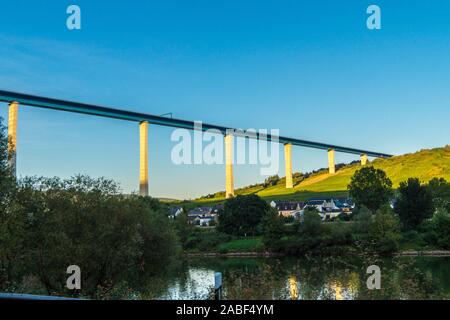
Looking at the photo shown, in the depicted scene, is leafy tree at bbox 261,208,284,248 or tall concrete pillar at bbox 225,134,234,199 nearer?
leafy tree at bbox 261,208,284,248

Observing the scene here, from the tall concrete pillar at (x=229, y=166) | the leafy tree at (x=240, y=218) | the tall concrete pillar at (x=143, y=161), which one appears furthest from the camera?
the tall concrete pillar at (x=229, y=166)

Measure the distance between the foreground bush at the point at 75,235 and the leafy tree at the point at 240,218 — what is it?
50371 mm

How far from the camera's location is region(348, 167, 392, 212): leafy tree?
273 feet

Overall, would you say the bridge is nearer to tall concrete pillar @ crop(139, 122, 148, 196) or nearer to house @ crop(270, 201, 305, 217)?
tall concrete pillar @ crop(139, 122, 148, 196)

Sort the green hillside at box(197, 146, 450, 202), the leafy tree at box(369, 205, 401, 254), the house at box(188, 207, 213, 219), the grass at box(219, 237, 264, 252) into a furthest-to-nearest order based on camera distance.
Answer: the green hillside at box(197, 146, 450, 202) < the house at box(188, 207, 213, 219) < the grass at box(219, 237, 264, 252) < the leafy tree at box(369, 205, 401, 254)

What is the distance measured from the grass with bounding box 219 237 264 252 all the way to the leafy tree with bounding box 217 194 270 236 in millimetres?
5009

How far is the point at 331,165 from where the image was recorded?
556 feet

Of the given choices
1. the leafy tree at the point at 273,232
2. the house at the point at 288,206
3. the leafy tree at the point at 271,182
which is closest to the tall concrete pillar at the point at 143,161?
the house at the point at 288,206

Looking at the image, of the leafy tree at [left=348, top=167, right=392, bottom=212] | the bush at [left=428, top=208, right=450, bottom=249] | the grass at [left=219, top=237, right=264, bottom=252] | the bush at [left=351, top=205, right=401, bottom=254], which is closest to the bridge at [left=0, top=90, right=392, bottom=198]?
the grass at [left=219, top=237, right=264, bottom=252]

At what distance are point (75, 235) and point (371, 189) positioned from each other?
66907 millimetres

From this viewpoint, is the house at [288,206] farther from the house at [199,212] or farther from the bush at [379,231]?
the bush at [379,231]

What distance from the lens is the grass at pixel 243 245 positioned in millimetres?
67750
